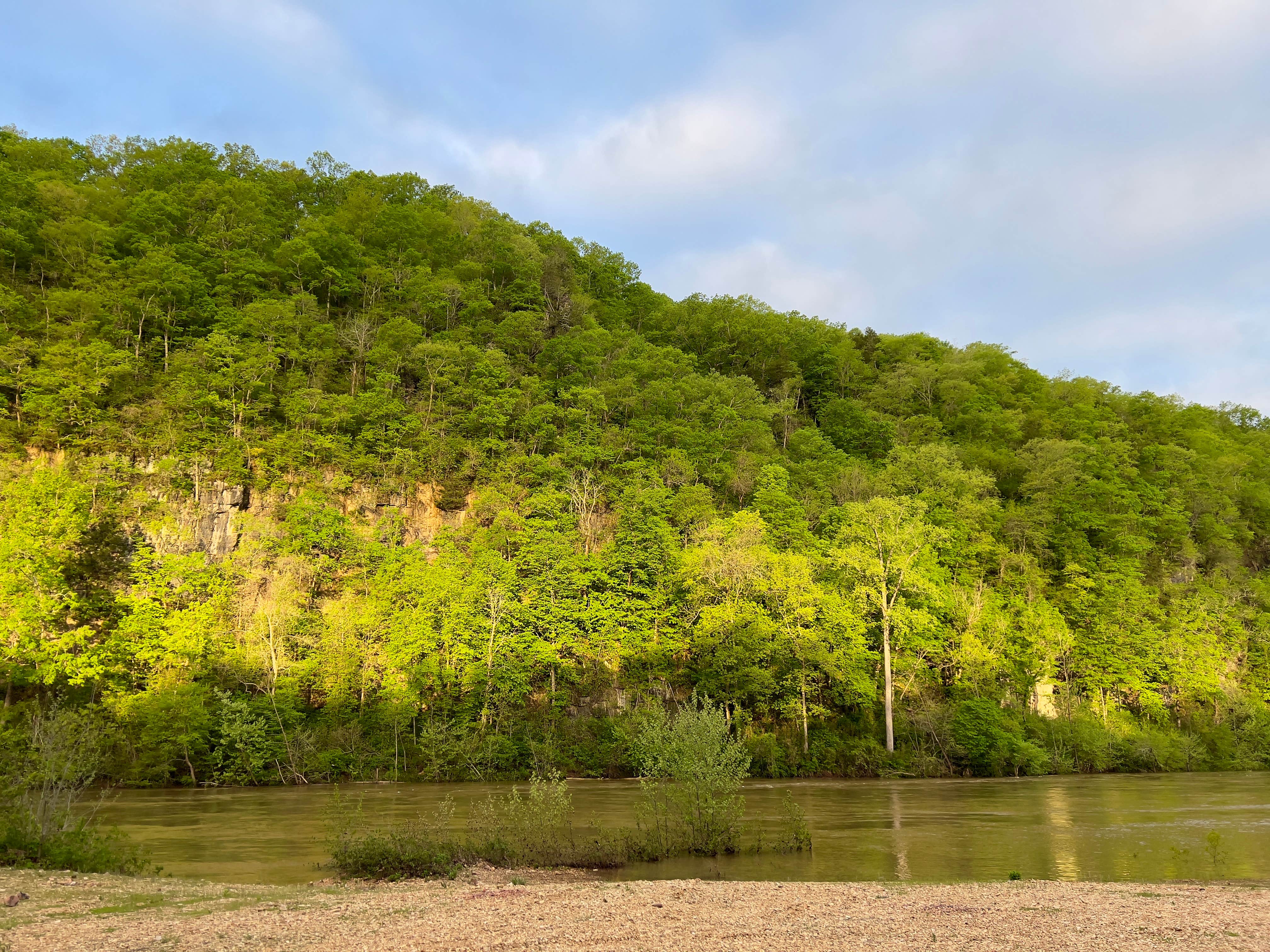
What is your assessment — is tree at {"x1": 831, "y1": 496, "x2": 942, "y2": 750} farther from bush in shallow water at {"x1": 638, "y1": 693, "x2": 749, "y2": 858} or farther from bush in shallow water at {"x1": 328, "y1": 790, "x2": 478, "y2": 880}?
bush in shallow water at {"x1": 328, "y1": 790, "x2": 478, "y2": 880}

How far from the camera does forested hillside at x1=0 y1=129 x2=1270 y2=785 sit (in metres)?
38.8

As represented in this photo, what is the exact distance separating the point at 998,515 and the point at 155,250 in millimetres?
64438

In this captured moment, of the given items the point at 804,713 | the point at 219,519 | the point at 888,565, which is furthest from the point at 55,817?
the point at 888,565

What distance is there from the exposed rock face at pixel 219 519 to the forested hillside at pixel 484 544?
18cm

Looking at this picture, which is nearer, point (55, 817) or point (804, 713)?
point (55, 817)

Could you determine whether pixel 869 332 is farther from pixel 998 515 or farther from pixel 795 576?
pixel 795 576

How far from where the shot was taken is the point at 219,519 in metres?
45.7

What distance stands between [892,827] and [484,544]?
96.9ft

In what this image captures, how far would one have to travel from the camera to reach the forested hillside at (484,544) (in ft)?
127

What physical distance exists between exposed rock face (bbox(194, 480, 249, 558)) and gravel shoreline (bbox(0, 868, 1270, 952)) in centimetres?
3413

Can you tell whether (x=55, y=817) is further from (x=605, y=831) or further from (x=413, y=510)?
(x=413, y=510)

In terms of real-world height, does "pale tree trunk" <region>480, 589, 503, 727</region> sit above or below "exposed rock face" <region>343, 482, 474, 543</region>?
below

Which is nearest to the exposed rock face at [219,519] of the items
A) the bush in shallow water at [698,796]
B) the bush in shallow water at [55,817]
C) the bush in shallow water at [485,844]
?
the bush in shallow water at [485,844]

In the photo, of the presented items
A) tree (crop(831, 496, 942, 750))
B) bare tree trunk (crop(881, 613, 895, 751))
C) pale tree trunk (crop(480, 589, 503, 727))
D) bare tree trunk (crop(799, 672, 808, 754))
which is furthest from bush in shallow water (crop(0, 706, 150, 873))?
tree (crop(831, 496, 942, 750))
